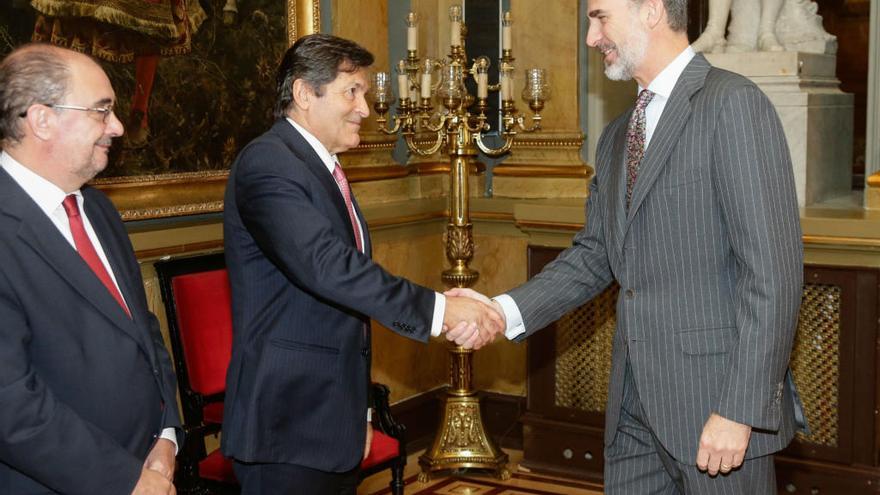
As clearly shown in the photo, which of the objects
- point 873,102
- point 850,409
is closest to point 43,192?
point 850,409

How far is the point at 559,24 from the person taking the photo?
19.1ft

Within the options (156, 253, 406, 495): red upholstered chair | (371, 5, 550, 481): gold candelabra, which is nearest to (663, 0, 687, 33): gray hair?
(156, 253, 406, 495): red upholstered chair

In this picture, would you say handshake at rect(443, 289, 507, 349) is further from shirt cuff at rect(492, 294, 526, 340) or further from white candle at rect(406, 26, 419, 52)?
white candle at rect(406, 26, 419, 52)

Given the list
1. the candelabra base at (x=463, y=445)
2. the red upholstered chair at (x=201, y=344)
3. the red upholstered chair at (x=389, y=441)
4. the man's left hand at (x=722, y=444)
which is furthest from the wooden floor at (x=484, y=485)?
the man's left hand at (x=722, y=444)

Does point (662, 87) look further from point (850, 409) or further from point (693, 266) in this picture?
point (850, 409)

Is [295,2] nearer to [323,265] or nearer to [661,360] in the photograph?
[323,265]

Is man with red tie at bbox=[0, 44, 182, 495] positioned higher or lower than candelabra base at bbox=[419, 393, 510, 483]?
higher

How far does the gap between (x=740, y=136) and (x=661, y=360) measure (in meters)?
0.56

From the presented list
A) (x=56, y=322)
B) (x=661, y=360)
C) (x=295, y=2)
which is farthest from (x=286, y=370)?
(x=295, y=2)

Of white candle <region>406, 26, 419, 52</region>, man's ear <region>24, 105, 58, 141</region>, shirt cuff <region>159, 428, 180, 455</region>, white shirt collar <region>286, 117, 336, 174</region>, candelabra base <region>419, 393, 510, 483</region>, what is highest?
A: white candle <region>406, 26, 419, 52</region>

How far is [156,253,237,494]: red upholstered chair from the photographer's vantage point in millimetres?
3939

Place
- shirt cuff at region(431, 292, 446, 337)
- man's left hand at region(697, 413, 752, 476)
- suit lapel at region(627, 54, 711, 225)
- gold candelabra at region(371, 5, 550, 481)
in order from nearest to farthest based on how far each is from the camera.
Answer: man's left hand at region(697, 413, 752, 476), suit lapel at region(627, 54, 711, 225), shirt cuff at region(431, 292, 446, 337), gold candelabra at region(371, 5, 550, 481)

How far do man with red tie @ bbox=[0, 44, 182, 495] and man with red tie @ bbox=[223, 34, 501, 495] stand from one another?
0.31 m

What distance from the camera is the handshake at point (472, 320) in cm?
320
